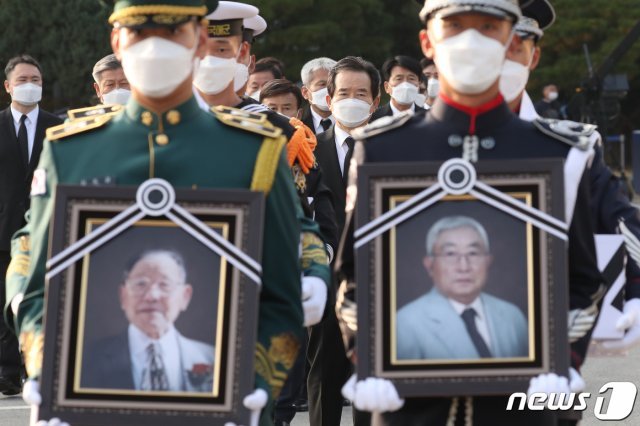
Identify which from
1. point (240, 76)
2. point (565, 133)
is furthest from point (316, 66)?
point (565, 133)


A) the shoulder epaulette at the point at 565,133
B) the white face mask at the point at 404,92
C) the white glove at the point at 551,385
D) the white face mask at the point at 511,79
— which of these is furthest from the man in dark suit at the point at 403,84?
the white glove at the point at 551,385

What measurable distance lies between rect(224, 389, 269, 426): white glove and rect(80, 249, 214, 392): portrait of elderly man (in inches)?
4.2

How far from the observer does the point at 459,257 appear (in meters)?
4.46

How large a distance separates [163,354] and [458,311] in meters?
0.82

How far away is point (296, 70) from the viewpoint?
108ft

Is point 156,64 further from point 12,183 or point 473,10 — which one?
point 12,183

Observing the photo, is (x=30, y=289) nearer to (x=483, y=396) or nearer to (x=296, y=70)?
(x=483, y=396)

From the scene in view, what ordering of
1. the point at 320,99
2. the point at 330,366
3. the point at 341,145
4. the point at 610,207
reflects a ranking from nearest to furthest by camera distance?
the point at 610,207 → the point at 330,366 → the point at 341,145 → the point at 320,99

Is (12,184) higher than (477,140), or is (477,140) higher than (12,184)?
(12,184)

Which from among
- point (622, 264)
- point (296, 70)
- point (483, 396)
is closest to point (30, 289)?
point (483, 396)

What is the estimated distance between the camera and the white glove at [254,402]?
427cm

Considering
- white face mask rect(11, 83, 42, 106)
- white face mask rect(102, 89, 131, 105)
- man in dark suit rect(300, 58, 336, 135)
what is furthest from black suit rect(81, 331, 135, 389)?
man in dark suit rect(300, 58, 336, 135)

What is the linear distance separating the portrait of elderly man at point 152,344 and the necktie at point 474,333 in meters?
0.71

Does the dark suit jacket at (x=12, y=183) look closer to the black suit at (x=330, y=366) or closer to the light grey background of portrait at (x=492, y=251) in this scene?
the black suit at (x=330, y=366)
